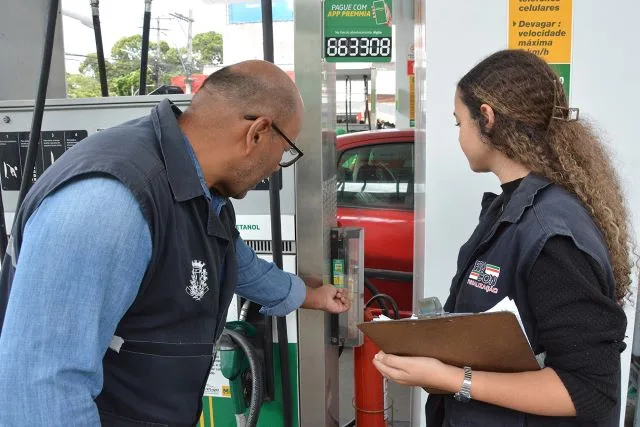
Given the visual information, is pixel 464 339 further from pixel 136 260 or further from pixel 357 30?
pixel 357 30

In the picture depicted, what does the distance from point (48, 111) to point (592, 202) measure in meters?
2.03

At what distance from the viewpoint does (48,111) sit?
238 centimetres

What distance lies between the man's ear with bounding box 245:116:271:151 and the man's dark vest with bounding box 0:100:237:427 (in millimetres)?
152

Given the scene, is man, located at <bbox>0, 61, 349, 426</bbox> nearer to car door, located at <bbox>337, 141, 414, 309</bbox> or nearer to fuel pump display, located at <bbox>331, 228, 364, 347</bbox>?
fuel pump display, located at <bbox>331, 228, 364, 347</bbox>

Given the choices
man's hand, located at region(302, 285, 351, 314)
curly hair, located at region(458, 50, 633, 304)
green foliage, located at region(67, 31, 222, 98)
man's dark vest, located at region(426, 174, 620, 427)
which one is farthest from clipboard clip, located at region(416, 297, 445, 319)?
green foliage, located at region(67, 31, 222, 98)

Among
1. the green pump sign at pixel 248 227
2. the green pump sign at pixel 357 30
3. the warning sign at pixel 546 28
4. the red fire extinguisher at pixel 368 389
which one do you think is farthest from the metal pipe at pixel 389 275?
the warning sign at pixel 546 28

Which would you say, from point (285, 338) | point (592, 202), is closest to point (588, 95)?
point (592, 202)

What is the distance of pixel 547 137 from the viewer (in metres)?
1.43

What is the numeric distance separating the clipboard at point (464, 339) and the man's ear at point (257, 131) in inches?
20.0

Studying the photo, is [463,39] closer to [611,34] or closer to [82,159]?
[611,34]

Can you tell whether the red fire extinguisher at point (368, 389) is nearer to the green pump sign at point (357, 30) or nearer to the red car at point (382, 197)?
the green pump sign at point (357, 30)

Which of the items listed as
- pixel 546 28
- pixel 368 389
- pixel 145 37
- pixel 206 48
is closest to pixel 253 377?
pixel 368 389

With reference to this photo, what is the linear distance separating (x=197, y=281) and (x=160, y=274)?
0.10m

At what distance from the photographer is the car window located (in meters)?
4.68
